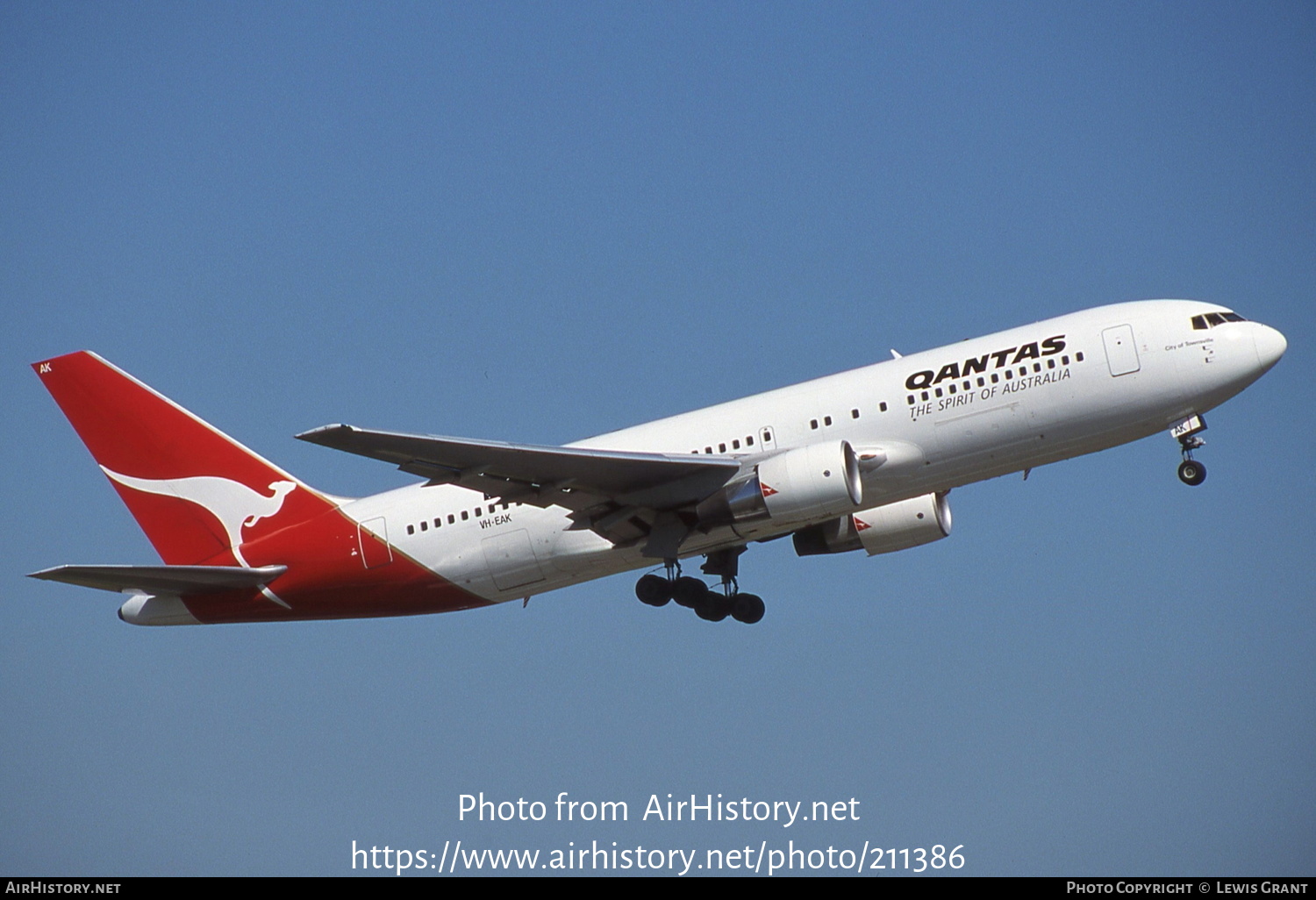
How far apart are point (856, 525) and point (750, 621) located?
335 centimetres

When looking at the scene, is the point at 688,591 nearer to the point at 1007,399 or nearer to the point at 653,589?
the point at 653,589

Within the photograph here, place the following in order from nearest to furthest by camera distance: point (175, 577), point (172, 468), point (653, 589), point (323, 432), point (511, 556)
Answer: point (323, 432) < point (511, 556) < point (175, 577) < point (653, 589) < point (172, 468)

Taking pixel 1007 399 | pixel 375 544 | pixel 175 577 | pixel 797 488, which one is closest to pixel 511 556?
pixel 375 544

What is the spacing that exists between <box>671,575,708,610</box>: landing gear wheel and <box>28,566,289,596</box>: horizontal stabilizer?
28.9ft

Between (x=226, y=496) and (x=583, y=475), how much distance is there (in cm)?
1000

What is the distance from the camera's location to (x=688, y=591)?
34.3 meters

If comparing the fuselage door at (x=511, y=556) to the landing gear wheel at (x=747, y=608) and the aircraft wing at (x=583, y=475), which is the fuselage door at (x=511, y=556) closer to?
the aircraft wing at (x=583, y=475)

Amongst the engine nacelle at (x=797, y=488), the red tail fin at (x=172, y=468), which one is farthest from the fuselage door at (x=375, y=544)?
the engine nacelle at (x=797, y=488)

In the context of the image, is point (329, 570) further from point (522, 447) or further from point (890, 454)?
point (890, 454)

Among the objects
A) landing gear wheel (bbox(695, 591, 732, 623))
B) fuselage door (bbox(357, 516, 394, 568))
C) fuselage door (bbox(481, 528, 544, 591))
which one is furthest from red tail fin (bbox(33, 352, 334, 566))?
landing gear wheel (bbox(695, 591, 732, 623))

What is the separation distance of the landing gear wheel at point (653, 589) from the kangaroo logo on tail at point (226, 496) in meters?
8.36

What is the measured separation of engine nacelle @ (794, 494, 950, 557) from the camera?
34.0 m

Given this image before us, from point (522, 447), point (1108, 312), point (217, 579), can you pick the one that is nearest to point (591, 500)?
point (522, 447)

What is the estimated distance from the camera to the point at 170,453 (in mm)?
35688
